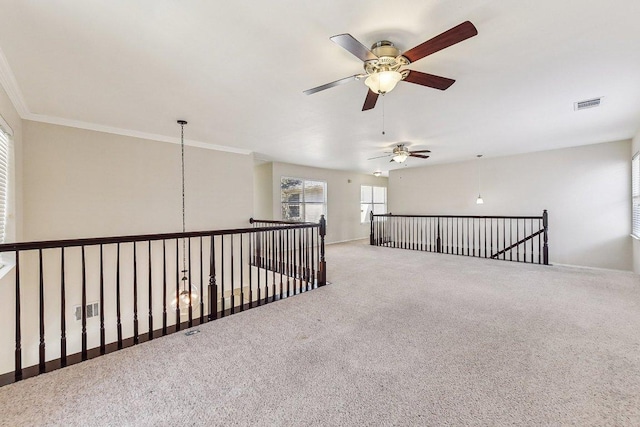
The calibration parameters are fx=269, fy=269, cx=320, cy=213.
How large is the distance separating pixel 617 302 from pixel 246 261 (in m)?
5.82

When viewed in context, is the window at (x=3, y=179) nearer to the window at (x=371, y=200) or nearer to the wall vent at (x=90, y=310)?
the wall vent at (x=90, y=310)

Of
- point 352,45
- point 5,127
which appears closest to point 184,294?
point 5,127

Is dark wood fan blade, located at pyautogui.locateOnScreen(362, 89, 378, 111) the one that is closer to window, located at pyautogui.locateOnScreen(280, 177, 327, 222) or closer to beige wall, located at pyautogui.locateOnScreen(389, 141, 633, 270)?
window, located at pyautogui.locateOnScreen(280, 177, 327, 222)

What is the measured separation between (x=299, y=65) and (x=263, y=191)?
522 centimetres

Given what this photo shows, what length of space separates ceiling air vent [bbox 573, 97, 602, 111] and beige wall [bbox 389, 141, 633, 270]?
10.2 ft

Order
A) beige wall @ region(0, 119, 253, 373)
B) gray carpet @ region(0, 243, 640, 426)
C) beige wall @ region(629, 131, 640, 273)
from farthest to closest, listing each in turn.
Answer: beige wall @ region(629, 131, 640, 273) → beige wall @ region(0, 119, 253, 373) → gray carpet @ region(0, 243, 640, 426)

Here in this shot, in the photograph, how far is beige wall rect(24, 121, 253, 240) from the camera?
3695 millimetres

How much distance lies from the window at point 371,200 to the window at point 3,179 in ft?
27.4

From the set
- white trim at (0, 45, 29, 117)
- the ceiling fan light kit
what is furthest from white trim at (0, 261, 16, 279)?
the ceiling fan light kit

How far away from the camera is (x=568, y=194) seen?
6.00 m

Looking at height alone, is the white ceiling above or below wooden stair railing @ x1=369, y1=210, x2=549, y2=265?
above

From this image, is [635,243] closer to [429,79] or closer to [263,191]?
[429,79]

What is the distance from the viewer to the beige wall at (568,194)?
5.42 metres

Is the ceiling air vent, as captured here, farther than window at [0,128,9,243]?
Yes
